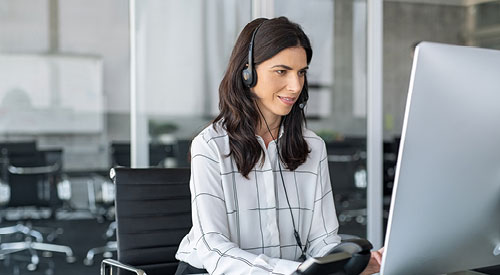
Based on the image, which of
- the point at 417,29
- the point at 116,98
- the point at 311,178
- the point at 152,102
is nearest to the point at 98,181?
the point at 116,98

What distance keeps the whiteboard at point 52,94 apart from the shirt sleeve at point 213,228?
5.39 m

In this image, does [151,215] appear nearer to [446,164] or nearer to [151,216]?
[151,216]

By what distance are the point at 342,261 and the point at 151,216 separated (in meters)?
1.09

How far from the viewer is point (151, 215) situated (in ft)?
6.24

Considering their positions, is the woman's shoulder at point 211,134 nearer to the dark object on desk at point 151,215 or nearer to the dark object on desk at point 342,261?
the dark object on desk at point 151,215

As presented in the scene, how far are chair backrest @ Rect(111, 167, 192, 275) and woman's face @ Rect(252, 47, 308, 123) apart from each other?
23.0 inches

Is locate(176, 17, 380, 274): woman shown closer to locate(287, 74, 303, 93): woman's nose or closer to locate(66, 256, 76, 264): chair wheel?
locate(287, 74, 303, 93): woman's nose

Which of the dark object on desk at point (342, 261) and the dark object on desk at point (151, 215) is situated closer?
the dark object on desk at point (342, 261)

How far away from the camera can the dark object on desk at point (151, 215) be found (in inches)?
72.8

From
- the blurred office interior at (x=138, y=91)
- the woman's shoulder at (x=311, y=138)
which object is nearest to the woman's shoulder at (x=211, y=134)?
the woman's shoulder at (x=311, y=138)

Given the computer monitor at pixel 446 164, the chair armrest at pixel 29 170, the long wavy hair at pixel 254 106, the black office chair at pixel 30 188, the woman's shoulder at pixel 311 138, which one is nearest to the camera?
the computer monitor at pixel 446 164

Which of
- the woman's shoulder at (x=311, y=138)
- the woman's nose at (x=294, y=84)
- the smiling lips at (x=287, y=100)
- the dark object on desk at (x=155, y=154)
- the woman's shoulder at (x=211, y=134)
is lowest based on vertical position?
the dark object on desk at (x=155, y=154)

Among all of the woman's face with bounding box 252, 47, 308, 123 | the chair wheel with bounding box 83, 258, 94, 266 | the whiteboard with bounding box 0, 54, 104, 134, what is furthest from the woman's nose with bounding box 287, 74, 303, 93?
the whiteboard with bounding box 0, 54, 104, 134

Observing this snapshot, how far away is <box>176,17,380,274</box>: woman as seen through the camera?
1457 mm
